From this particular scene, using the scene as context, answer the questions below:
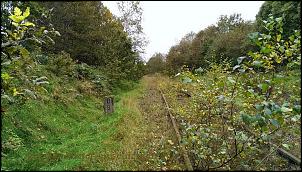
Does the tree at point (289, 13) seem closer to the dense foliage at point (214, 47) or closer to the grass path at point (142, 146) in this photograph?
the dense foliage at point (214, 47)

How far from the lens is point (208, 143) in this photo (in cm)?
659

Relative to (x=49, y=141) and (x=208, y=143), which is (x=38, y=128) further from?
(x=208, y=143)

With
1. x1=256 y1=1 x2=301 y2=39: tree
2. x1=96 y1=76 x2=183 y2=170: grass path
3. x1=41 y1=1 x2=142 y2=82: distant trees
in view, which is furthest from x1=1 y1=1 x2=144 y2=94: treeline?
x1=96 y1=76 x2=183 y2=170: grass path

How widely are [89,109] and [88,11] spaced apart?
34.3 feet

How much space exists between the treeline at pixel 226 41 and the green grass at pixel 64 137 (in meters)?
9.59

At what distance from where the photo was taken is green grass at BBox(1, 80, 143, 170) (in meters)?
6.09

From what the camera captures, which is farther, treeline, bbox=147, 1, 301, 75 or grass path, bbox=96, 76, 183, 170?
treeline, bbox=147, 1, 301, 75

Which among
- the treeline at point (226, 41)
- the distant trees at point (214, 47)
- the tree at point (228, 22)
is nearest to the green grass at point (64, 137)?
the treeline at point (226, 41)

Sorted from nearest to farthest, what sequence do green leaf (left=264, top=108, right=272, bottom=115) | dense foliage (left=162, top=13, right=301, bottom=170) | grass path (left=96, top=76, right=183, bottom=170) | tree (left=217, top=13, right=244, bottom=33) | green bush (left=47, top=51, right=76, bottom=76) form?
green leaf (left=264, top=108, right=272, bottom=115) < dense foliage (left=162, top=13, right=301, bottom=170) < grass path (left=96, top=76, right=183, bottom=170) < green bush (left=47, top=51, right=76, bottom=76) < tree (left=217, top=13, right=244, bottom=33)

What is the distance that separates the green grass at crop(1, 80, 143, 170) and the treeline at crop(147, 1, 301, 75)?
9585 mm

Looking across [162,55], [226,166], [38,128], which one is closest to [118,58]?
[38,128]

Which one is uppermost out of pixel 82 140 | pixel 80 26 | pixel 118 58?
pixel 80 26

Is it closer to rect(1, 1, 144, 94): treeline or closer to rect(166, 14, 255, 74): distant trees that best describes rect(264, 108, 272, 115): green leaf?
rect(1, 1, 144, 94): treeline

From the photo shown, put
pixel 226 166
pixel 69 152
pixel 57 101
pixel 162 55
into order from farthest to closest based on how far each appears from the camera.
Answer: pixel 162 55
pixel 57 101
pixel 69 152
pixel 226 166
